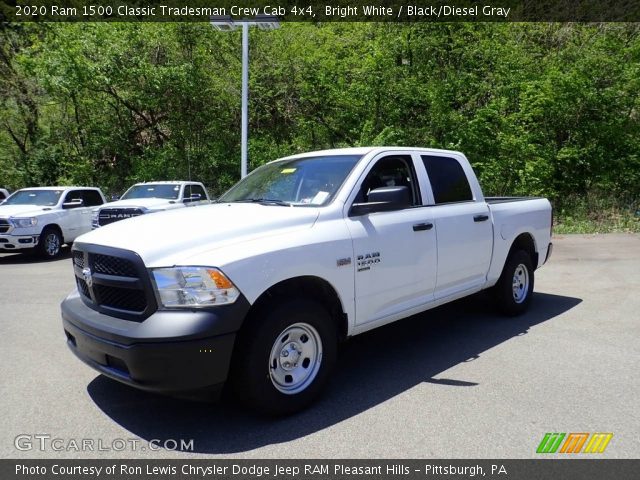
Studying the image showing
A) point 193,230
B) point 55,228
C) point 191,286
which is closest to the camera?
point 191,286

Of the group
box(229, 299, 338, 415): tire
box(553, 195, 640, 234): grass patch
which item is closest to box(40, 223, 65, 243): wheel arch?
box(229, 299, 338, 415): tire

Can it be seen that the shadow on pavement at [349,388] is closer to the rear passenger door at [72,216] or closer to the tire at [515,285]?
the tire at [515,285]

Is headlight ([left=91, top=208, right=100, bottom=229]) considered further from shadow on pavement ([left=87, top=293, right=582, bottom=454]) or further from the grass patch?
the grass patch

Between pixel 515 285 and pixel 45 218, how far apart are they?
10.9 meters

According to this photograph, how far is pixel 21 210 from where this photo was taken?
12.1m

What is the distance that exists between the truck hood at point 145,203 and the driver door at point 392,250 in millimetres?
8721

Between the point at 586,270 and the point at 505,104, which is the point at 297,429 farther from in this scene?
the point at 505,104

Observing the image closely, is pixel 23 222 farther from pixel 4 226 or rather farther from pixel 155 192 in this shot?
pixel 155 192

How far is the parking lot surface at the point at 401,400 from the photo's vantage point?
323 centimetres

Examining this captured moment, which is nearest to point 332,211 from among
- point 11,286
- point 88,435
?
point 88,435

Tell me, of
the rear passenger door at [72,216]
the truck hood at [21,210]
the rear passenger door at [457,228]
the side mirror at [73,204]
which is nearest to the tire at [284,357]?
the rear passenger door at [457,228]

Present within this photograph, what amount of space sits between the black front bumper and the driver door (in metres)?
1.20

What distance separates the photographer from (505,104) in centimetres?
1641

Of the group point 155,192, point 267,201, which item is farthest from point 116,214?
point 267,201
